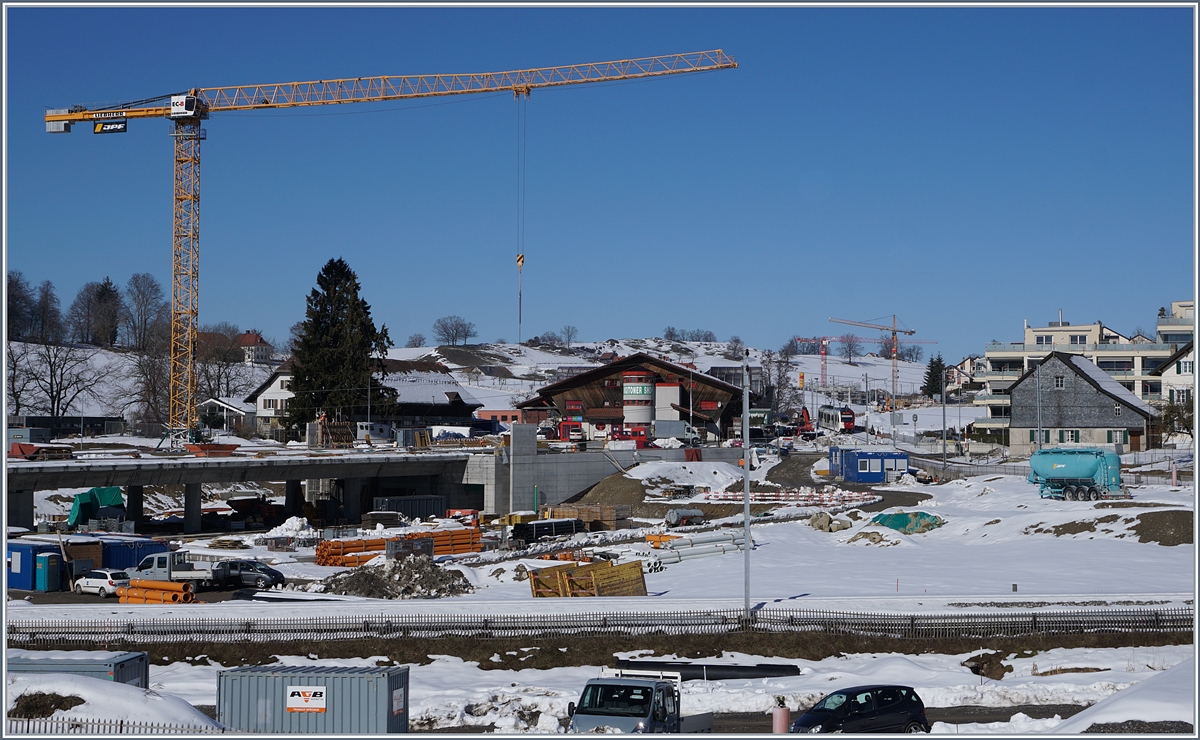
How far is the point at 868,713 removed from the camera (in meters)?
20.8

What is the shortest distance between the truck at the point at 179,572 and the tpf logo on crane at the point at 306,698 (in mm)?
26540

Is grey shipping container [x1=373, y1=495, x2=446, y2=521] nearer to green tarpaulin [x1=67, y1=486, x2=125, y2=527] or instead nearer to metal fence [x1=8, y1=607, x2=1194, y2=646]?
green tarpaulin [x1=67, y1=486, x2=125, y2=527]

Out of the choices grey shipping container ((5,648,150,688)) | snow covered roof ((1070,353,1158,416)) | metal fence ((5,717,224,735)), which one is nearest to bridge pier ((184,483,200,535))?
grey shipping container ((5,648,150,688))

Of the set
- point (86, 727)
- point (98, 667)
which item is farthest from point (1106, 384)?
point (86, 727)

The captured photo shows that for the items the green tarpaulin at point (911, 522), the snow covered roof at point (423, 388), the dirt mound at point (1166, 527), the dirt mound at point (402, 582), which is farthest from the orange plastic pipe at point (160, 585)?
the snow covered roof at point (423, 388)

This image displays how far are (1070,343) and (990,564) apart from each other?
80.5 m

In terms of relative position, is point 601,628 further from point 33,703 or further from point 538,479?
point 538,479

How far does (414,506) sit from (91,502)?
880 inches

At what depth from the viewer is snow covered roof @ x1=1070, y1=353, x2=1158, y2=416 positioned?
92.9 m

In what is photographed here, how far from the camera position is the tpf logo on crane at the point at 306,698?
21547 millimetres

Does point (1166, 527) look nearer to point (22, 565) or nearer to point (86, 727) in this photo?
point (86, 727)

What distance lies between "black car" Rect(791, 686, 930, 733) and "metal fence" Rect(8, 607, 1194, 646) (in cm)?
1055

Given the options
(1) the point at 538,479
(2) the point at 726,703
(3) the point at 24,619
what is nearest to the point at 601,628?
(2) the point at 726,703

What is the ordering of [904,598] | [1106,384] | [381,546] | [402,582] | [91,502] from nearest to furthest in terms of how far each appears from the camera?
[904,598]
[402,582]
[381,546]
[91,502]
[1106,384]
